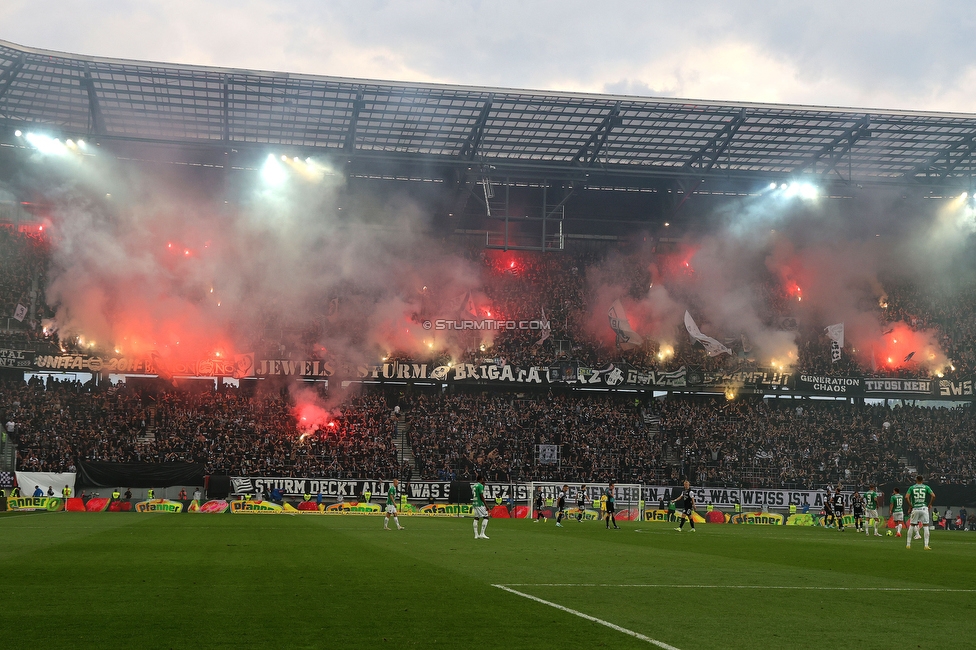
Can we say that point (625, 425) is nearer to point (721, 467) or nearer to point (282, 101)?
point (721, 467)

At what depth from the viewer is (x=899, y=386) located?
178ft

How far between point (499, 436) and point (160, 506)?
19.0 meters

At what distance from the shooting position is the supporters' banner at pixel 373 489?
44375 mm

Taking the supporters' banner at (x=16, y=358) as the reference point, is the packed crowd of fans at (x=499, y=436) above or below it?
below

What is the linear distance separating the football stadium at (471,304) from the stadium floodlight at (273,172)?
0.16 m

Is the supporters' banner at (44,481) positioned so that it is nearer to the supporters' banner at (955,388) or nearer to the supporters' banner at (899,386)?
the supporters' banner at (899,386)

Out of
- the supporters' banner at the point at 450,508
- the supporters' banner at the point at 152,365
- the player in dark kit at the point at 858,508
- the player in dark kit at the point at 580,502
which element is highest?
the supporters' banner at the point at 152,365

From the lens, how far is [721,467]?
5012 cm

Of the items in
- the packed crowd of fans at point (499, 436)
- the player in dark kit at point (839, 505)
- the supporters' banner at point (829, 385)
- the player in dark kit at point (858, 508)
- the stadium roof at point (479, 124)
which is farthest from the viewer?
the supporters' banner at point (829, 385)

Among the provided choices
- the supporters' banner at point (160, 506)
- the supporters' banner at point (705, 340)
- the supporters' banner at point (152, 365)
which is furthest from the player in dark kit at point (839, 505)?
the supporters' banner at point (152, 365)

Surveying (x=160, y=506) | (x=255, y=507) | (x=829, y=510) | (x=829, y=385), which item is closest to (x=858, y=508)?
(x=829, y=510)

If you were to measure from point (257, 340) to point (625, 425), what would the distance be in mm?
23364

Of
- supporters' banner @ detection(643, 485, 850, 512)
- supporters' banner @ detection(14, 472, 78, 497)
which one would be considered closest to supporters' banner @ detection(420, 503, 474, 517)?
supporters' banner @ detection(643, 485, 850, 512)

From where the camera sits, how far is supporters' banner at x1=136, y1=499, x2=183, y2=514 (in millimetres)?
41250
